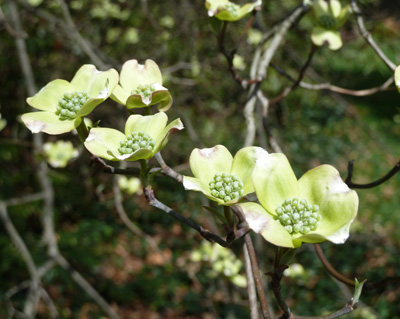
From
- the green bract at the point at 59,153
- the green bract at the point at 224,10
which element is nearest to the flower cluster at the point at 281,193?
the green bract at the point at 224,10

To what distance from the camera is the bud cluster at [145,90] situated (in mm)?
852

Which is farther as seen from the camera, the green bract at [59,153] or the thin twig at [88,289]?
the green bract at [59,153]

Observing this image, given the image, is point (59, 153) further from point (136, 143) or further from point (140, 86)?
point (136, 143)

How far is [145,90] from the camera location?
86cm

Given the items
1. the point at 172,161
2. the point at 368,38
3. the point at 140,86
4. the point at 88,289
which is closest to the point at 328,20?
the point at 368,38

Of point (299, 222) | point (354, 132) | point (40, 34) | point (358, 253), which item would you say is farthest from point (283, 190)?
point (354, 132)

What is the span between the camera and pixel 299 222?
0.68 meters

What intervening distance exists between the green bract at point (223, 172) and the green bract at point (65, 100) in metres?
0.21

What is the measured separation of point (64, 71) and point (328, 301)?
2.72 metres

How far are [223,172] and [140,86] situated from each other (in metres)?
0.27

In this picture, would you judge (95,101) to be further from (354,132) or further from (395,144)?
(395,144)

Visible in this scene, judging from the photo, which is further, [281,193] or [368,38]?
[368,38]

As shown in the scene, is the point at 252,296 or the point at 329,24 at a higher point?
the point at 329,24

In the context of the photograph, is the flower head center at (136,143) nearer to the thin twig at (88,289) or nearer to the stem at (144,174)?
the stem at (144,174)
